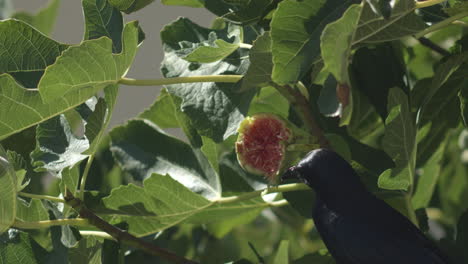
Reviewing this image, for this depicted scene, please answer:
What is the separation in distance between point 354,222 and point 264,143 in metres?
0.16

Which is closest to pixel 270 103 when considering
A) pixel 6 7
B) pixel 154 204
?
pixel 154 204

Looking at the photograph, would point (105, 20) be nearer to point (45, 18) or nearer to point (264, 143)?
point (264, 143)

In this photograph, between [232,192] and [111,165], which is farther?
[111,165]

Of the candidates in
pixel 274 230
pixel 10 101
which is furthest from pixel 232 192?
pixel 274 230

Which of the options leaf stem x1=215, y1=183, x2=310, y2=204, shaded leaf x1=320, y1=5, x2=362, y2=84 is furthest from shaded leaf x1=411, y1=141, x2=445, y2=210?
shaded leaf x1=320, y1=5, x2=362, y2=84

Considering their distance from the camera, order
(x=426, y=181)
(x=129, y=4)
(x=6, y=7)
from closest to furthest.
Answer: (x=129, y=4) < (x=426, y=181) < (x=6, y=7)

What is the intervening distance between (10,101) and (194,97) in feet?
0.90

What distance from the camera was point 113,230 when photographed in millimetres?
1265

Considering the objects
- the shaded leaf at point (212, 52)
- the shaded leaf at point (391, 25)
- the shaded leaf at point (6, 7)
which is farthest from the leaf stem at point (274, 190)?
the shaded leaf at point (6, 7)

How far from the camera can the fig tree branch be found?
1236 millimetres

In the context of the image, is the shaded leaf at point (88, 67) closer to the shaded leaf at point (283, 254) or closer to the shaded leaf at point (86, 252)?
the shaded leaf at point (86, 252)

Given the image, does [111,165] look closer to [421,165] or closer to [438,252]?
[421,165]

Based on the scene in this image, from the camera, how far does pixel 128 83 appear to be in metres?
1.18

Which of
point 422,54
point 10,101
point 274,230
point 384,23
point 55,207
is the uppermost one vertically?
point 384,23
